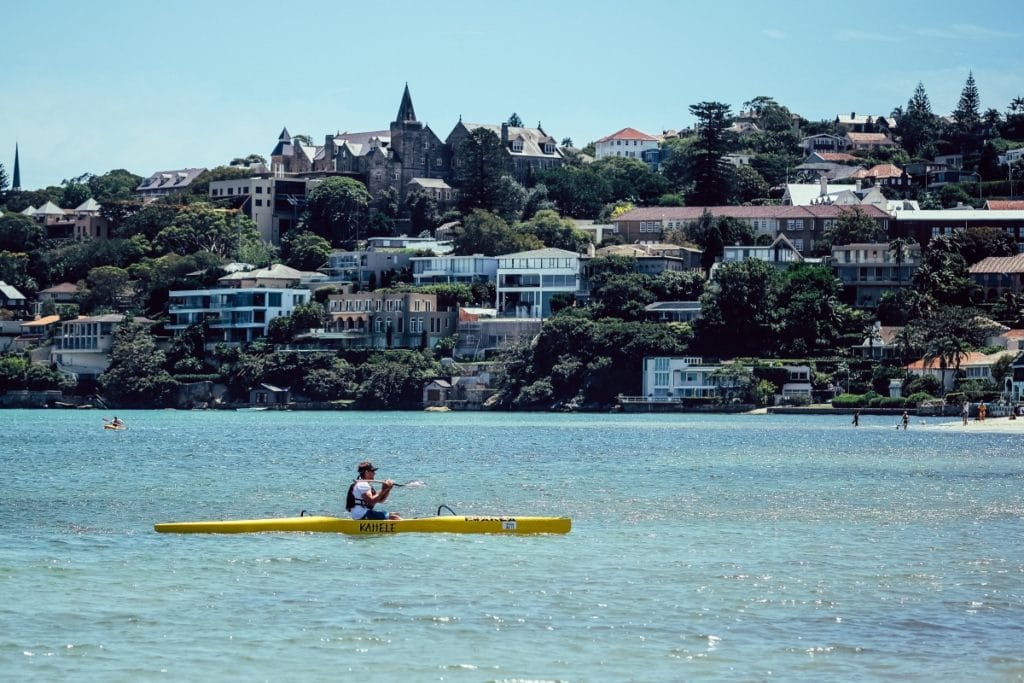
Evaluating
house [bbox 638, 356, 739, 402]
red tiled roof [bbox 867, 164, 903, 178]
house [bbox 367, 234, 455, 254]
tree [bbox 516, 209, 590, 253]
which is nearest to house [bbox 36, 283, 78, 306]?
house [bbox 367, 234, 455, 254]

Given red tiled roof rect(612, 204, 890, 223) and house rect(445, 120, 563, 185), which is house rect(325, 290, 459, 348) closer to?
red tiled roof rect(612, 204, 890, 223)

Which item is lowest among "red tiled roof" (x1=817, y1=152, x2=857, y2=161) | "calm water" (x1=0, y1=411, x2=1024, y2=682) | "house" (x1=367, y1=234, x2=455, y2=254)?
"calm water" (x1=0, y1=411, x2=1024, y2=682)

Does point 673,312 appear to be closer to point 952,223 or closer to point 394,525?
point 952,223

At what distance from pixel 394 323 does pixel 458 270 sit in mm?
9852

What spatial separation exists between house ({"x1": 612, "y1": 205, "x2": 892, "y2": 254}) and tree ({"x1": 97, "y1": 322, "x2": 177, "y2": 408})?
145ft

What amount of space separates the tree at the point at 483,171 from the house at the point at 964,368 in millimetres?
→ 59881

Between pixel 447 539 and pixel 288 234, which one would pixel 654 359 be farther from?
pixel 447 539

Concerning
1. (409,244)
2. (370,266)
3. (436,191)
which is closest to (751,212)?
(409,244)

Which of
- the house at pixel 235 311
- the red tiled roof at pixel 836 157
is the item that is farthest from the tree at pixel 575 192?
the house at pixel 235 311

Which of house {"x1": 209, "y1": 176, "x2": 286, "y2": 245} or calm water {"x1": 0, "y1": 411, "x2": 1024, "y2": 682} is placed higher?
house {"x1": 209, "y1": 176, "x2": 286, "y2": 245}

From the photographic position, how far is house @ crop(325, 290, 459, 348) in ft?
442

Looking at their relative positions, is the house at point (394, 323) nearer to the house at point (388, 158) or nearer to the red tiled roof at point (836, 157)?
the house at point (388, 158)

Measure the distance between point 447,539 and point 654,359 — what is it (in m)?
86.9

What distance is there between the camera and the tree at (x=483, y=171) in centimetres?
15964
